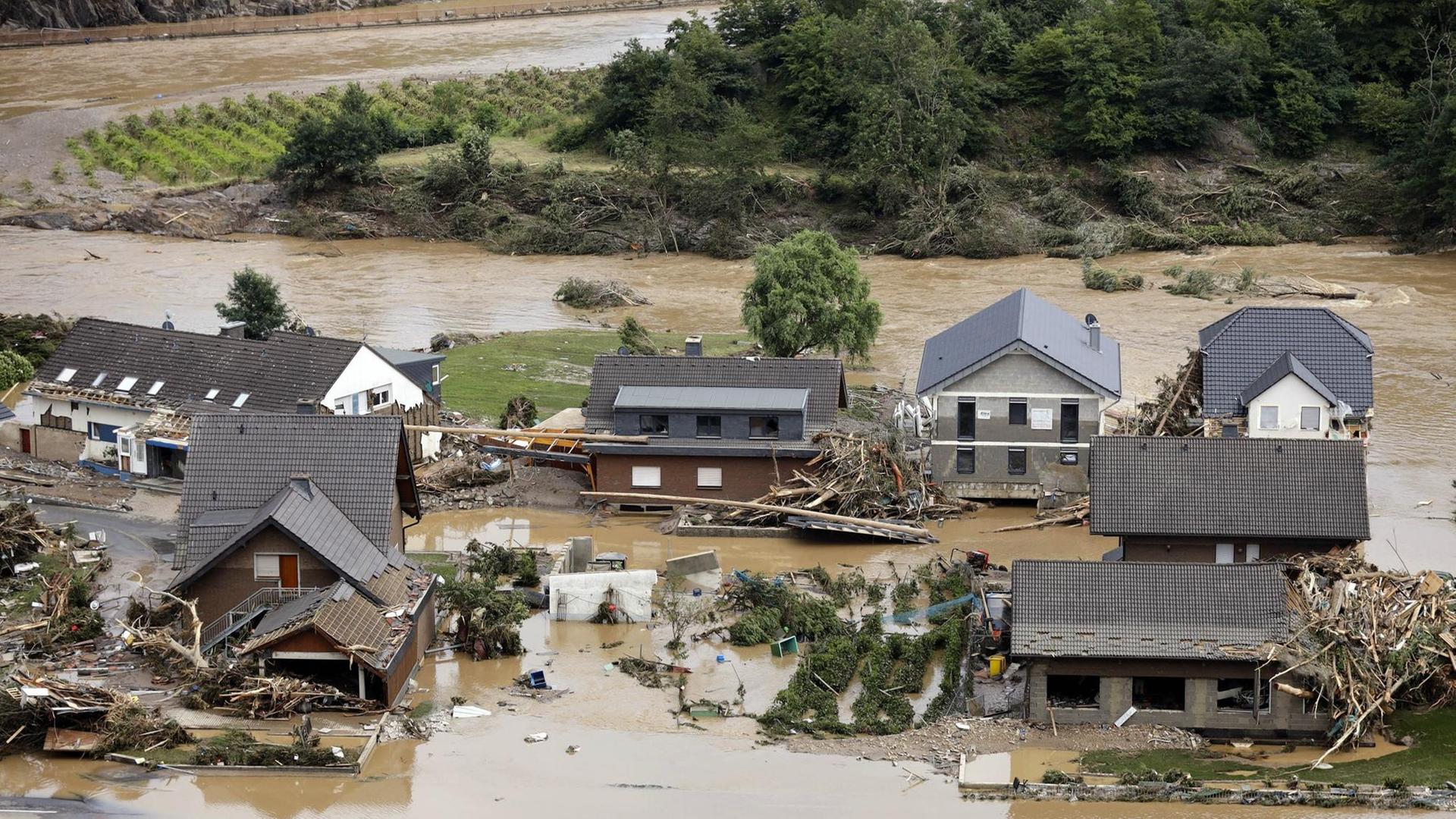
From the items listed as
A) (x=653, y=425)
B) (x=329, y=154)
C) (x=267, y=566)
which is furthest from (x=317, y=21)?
(x=267, y=566)

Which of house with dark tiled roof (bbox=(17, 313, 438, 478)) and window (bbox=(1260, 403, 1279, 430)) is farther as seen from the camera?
house with dark tiled roof (bbox=(17, 313, 438, 478))

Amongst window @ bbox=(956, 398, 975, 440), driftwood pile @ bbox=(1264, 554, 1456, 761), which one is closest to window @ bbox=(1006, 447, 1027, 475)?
window @ bbox=(956, 398, 975, 440)

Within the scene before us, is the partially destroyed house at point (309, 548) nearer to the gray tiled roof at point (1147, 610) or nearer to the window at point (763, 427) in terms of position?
the window at point (763, 427)

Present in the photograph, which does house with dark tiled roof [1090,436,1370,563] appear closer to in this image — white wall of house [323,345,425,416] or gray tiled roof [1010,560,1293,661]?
gray tiled roof [1010,560,1293,661]

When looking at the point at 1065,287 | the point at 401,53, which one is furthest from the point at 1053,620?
the point at 401,53

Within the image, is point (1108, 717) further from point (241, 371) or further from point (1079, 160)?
point (1079, 160)
